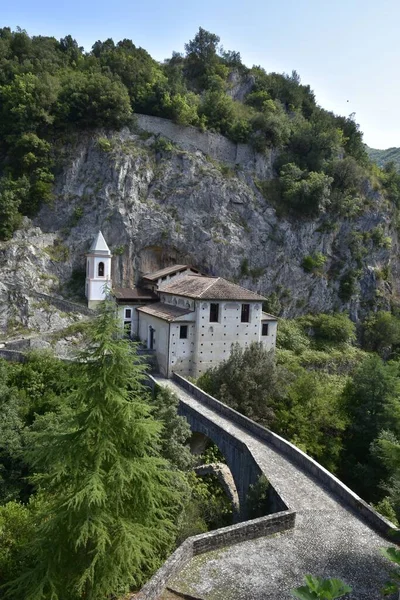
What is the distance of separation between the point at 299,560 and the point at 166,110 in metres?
44.5

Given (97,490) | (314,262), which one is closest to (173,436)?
(97,490)

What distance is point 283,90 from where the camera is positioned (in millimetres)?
56844

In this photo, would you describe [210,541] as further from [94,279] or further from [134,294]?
[94,279]

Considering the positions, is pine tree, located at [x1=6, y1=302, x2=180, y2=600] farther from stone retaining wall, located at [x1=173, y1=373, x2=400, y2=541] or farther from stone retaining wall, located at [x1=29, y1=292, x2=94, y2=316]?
stone retaining wall, located at [x1=29, y1=292, x2=94, y2=316]

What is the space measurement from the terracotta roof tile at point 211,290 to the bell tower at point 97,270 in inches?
271

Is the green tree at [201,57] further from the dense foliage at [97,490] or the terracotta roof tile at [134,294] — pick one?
the dense foliage at [97,490]

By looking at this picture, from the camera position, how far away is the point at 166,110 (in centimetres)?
4528

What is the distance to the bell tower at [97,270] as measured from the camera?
117 feet

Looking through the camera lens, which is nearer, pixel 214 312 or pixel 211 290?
pixel 214 312

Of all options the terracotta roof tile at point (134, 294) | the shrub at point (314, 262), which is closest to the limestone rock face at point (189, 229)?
the shrub at point (314, 262)

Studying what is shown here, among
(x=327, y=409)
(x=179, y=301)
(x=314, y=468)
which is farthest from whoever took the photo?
(x=179, y=301)

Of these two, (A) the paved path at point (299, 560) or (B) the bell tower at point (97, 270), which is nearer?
(A) the paved path at point (299, 560)

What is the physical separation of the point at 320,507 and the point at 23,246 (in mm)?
31812

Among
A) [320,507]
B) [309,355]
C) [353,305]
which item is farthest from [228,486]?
[353,305]
